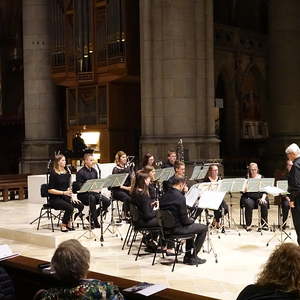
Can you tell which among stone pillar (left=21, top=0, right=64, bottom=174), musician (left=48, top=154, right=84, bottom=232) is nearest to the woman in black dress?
musician (left=48, top=154, right=84, bottom=232)

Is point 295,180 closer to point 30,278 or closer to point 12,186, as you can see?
point 30,278

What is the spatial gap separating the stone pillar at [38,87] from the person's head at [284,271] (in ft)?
63.3

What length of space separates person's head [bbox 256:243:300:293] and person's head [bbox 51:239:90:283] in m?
1.13

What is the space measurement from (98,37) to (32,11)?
3.29m

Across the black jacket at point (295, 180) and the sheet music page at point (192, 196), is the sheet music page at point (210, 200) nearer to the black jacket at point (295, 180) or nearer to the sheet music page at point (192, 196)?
the sheet music page at point (192, 196)

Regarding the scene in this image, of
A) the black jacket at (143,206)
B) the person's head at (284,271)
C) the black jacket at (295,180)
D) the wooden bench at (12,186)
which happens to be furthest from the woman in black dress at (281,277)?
the wooden bench at (12,186)

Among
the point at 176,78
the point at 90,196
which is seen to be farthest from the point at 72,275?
the point at 176,78

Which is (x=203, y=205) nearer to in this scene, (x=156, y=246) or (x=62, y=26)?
(x=156, y=246)

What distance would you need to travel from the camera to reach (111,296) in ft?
13.2

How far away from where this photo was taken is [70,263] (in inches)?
151

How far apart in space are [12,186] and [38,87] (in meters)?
5.33

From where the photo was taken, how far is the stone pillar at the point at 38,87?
2252cm

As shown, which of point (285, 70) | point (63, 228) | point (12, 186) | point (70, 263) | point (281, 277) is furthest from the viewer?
point (285, 70)

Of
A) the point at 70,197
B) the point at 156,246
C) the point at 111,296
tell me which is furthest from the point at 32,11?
the point at 111,296
